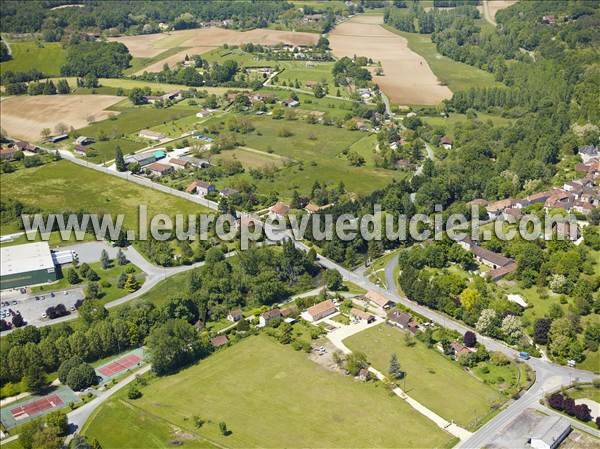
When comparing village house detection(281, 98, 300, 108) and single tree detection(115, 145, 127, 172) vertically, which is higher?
village house detection(281, 98, 300, 108)

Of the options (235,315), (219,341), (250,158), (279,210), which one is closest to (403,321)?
(235,315)

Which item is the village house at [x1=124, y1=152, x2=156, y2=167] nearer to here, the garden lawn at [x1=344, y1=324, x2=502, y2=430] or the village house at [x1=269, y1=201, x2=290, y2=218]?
the village house at [x1=269, y1=201, x2=290, y2=218]

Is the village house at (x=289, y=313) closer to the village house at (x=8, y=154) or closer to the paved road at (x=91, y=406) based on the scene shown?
the paved road at (x=91, y=406)

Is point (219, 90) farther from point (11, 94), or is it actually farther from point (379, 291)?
point (379, 291)

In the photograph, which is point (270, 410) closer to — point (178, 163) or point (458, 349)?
point (458, 349)

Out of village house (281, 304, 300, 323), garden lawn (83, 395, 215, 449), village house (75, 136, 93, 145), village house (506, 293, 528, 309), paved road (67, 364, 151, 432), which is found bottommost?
paved road (67, 364, 151, 432)

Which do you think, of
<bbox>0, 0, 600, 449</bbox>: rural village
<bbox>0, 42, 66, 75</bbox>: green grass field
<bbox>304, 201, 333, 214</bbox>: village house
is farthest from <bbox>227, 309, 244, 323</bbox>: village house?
<bbox>0, 42, 66, 75</bbox>: green grass field

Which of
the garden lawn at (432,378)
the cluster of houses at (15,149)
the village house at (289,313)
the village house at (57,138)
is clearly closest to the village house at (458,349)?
the garden lawn at (432,378)
